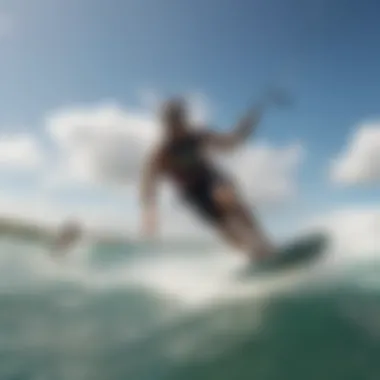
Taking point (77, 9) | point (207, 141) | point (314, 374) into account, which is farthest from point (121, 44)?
point (314, 374)

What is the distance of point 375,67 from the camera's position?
3703 millimetres

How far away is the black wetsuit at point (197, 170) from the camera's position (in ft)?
11.8

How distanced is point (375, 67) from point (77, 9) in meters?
1.35

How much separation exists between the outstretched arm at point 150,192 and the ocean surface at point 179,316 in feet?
0.35

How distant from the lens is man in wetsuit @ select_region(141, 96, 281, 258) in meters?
3.58

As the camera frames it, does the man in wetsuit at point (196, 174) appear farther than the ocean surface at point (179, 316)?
Yes

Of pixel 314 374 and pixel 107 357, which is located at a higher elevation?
pixel 107 357

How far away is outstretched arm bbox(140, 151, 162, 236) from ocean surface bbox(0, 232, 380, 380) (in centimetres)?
11

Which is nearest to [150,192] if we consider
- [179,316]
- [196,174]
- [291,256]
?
[196,174]

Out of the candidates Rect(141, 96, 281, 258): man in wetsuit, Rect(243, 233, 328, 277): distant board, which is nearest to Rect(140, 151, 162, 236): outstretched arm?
Rect(141, 96, 281, 258): man in wetsuit

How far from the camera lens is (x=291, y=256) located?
3539 millimetres

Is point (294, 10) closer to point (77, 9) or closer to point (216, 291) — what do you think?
point (77, 9)

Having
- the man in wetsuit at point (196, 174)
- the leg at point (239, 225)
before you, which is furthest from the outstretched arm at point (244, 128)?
the leg at point (239, 225)

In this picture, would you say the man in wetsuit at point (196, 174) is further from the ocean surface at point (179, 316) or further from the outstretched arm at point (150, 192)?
the ocean surface at point (179, 316)
